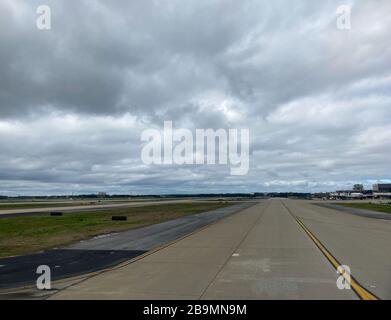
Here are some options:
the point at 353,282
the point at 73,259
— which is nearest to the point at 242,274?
the point at 353,282

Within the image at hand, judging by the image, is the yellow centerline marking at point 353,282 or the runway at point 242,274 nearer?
the yellow centerline marking at point 353,282

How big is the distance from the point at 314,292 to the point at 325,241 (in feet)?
41.0

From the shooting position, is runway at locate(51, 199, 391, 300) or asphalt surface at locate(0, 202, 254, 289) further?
asphalt surface at locate(0, 202, 254, 289)

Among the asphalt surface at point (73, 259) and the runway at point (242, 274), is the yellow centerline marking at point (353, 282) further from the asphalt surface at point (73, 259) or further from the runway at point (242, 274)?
the asphalt surface at point (73, 259)

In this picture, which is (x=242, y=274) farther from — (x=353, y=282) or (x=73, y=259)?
(x=73, y=259)

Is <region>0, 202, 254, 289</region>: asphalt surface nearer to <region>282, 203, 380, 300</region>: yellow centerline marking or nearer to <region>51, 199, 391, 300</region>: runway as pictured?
<region>51, 199, 391, 300</region>: runway

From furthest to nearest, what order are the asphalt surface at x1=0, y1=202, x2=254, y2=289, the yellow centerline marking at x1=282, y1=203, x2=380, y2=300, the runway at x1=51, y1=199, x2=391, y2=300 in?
the asphalt surface at x1=0, y1=202, x2=254, y2=289 → the runway at x1=51, y1=199, x2=391, y2=300 → the yellow centerline marking at x1=282, y1=203, x2=380, y2=300

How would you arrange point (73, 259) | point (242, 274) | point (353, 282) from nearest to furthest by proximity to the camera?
point (353, 282)
point (242, 274)
point (73, 259)

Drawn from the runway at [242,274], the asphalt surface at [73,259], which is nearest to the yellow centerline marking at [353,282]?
the runway at [242,274]

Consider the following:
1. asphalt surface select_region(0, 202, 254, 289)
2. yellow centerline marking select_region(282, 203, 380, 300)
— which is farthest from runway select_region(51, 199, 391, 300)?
asphalt surface select_region(0, 202, 254, 289)
